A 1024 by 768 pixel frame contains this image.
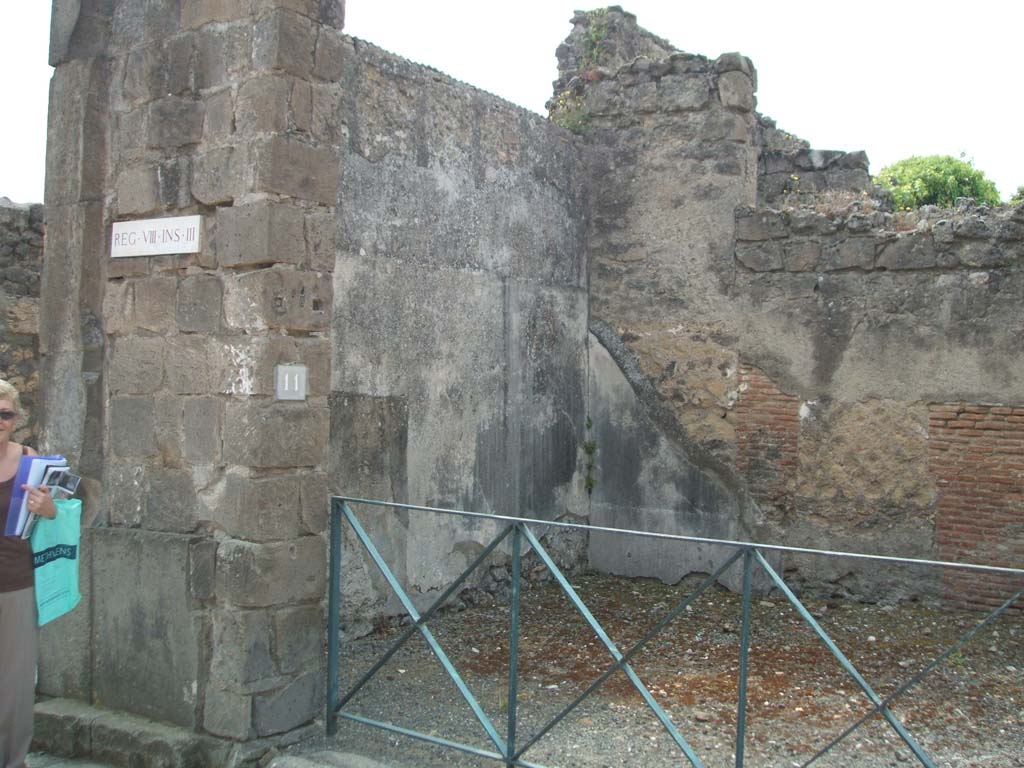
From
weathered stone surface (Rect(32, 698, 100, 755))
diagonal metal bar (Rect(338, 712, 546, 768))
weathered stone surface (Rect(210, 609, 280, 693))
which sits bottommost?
weathered stone surface (Rect(32, 698, 100, 755))

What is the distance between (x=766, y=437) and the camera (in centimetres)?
737

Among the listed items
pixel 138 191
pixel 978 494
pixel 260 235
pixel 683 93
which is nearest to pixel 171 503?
pixel 260 235

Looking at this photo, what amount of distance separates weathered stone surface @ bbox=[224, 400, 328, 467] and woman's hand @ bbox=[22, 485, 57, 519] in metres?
0.67

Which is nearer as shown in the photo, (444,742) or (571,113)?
(444,742)

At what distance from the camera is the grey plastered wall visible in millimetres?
5992

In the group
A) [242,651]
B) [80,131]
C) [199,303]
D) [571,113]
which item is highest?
[571,113]

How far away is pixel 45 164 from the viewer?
4.98 m

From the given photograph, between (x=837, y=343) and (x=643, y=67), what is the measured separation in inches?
98.0

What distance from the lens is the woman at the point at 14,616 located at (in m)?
3.91

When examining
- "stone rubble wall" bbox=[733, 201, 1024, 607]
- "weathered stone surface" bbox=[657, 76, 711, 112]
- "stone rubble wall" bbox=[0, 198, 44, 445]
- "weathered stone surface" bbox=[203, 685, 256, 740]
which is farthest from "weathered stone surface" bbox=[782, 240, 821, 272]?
"stone rubble wall" bbox=[0, 198, 44, 445]

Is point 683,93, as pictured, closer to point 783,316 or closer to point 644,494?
point 783,316

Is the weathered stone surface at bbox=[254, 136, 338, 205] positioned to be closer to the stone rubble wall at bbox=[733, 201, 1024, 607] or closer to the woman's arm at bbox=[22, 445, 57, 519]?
the woman's arm at bbox=[22, 445, 57, 519]

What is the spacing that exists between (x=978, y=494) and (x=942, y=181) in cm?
1148

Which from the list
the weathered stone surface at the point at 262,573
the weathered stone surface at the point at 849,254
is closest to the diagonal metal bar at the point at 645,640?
the weathered stone surface at the point at 262,573
